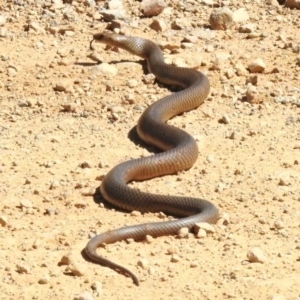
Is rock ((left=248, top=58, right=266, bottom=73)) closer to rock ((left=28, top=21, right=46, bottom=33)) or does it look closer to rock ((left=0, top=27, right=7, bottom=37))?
rock ((left=28, top=21, right=46, bottom=33))

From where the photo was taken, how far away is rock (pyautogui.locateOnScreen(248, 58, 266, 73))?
12.1m

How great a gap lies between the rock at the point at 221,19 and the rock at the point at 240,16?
4.4 inches

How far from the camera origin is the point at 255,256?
7.44m

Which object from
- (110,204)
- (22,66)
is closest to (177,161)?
(110,204)

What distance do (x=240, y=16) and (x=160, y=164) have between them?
15.8ft

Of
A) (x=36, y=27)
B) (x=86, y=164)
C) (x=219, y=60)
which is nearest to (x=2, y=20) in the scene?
(x=36, y=27)

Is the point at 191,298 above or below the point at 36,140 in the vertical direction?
above

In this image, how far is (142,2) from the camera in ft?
46.0

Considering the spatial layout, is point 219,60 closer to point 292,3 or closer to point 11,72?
point 292,3

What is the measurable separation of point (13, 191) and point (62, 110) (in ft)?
7.47

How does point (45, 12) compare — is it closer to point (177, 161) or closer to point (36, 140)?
point (36, 140)

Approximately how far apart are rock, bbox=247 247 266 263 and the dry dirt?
0.13 feet

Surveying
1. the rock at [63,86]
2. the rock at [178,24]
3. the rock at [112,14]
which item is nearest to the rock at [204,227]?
the rock at [63,86]

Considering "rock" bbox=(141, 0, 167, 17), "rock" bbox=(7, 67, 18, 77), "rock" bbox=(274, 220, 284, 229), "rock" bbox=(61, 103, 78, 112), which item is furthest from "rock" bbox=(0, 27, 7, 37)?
"rock" bbox=(274, 220, 284, 229)
